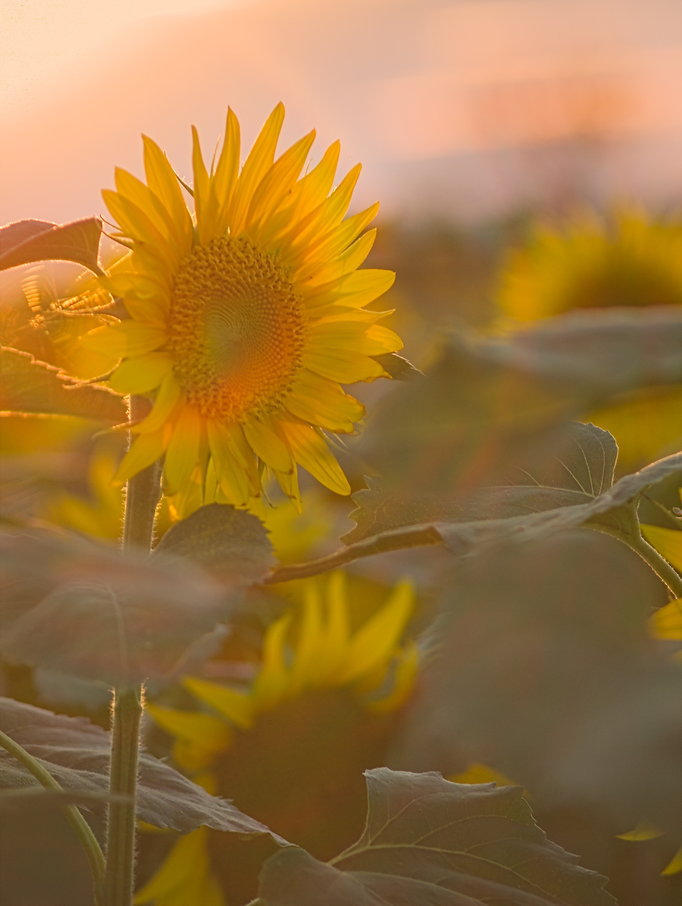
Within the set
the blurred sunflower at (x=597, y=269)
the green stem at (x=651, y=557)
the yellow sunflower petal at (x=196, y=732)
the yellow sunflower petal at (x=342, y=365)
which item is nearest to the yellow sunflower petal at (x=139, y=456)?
the yellow sunflower petal at (x=342, y=365)

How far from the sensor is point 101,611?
0.36m

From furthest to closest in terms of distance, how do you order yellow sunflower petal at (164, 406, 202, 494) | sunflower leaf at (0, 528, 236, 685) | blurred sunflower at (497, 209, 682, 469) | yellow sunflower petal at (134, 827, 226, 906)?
blurred sunflower at (497, 209, 682, 469), yellow sunflower petal at (134, 827, 226, 906), yellow sunflower petal at (164, 406, 202, 494), sunflower leaf at (0, 528, 236, 685)

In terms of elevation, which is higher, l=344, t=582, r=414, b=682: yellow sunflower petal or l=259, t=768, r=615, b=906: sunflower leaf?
l=259, t=768, r=615, b=906: sunflower leaf

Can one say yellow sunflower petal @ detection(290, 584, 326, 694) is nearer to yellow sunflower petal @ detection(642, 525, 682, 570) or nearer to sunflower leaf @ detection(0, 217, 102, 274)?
yellow sunflower petal @ detection(642, 525, 682, 570)

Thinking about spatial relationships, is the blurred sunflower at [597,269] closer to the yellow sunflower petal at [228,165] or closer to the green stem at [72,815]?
the yellow sunflower petal at [228,165]

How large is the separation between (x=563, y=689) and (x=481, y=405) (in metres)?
0.09

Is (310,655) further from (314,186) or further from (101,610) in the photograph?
(101,610)

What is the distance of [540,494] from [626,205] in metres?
1.66

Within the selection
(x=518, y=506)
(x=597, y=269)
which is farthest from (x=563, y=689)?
(x=597, y=269)

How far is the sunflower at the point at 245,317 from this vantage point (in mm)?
550

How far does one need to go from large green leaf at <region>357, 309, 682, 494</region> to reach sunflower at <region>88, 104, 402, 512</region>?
0.78ft

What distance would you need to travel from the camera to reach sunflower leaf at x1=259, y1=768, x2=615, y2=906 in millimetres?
500

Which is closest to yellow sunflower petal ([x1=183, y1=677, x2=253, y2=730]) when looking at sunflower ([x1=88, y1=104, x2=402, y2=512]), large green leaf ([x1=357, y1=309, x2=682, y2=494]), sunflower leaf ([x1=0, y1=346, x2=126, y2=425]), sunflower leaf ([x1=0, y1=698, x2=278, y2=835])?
sunflower leaf ([x1=0, y1=698, x2=278, y2=835])

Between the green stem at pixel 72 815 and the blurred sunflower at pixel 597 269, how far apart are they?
151cm
